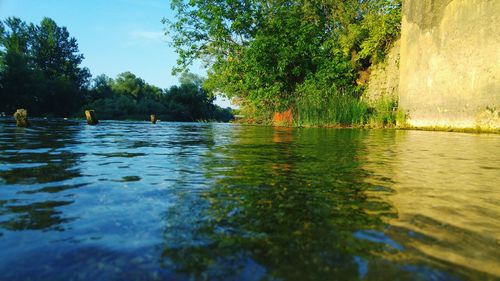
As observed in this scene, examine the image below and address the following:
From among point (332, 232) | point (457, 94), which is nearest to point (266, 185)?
point (332, 232)

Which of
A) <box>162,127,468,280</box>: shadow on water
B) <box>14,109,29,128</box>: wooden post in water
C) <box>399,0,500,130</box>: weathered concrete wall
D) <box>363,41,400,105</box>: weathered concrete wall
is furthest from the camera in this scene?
<box>363,41,400,105</box>: weathered concrete wall

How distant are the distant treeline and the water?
4734cm

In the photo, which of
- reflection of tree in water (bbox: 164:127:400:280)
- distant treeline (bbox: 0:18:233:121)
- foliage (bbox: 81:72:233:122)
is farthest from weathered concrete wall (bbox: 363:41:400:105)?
distant treeline (bbox: 0:18:233:121)

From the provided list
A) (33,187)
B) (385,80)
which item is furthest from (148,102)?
(33,187)

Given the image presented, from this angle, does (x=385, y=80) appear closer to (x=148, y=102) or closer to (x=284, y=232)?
(x=284, y=232)

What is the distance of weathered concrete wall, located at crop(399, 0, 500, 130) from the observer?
909 cm

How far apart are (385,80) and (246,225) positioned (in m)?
15.5

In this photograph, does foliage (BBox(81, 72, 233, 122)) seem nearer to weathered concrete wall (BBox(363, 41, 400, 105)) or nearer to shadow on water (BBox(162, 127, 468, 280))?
weathered concrete wall (BBox(363, 41, 400, 105))

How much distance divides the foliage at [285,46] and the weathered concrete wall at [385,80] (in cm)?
56

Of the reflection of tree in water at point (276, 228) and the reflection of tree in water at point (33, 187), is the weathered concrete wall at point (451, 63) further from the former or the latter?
the reflection of tree in water at point (33, 187)

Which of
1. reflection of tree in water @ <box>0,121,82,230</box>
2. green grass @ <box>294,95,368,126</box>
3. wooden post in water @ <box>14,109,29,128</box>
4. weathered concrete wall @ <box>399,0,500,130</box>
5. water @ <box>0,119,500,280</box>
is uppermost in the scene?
weathered concrete wall @ <box>399,0,500,130</box>

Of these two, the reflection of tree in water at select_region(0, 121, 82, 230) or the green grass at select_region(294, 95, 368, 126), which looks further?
the green grass at select_region(294, 95, 368, 126)

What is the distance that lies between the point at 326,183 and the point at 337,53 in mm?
16590

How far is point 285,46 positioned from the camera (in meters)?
19.1
